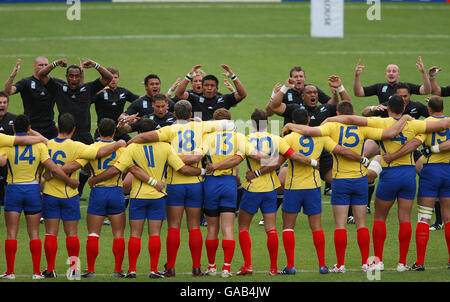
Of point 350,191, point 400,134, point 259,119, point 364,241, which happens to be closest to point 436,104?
point 400,134

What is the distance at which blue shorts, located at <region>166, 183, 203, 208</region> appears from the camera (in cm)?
1064

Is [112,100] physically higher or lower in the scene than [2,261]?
higher

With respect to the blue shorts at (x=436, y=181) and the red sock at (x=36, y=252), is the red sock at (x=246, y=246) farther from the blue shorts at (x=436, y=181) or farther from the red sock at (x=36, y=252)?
the red sock at (x=36, y=252)

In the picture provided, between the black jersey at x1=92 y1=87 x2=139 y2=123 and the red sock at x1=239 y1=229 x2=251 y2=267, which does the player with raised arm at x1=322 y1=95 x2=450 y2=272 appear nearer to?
the red sock at x1=239 y1=229 x2=251 y2=267

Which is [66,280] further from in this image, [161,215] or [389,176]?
[389,176]

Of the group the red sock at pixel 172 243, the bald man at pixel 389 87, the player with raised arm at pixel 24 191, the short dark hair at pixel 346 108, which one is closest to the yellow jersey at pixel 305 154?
the short dark hair at pixel 346 108

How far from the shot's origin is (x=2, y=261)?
451 inches

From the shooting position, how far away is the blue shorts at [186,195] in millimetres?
10641

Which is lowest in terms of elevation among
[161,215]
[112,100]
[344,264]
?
[344,264]

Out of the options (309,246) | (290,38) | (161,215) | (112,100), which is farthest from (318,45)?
(161,215)

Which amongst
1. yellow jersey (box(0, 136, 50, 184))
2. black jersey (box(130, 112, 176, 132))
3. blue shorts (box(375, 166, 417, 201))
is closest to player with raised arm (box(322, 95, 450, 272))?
blue shorts (box(375, 166, 417, 201))

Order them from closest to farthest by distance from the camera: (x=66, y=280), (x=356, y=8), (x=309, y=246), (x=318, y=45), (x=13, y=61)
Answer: (x=66, y=280) < (x=309, y=246) < (x=13, y=61) < (x=318, y=45) < (x=356, y=8)

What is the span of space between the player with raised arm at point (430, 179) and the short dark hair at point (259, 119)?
177 cm

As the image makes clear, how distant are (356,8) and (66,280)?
887 inches
